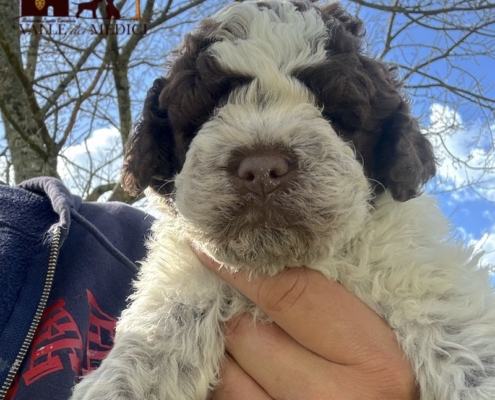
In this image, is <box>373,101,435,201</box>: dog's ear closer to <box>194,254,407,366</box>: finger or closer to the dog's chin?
the dog's chin

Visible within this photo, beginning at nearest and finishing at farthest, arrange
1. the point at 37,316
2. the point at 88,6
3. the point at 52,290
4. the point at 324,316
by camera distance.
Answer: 1. the point at 324,316
2. the point at 37,316
3. the point at 52,290
4. the point at 88,6

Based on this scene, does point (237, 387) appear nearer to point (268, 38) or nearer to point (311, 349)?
point (311, 349)

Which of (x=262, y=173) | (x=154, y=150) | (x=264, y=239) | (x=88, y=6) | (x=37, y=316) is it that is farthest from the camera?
(x=88, y=6)

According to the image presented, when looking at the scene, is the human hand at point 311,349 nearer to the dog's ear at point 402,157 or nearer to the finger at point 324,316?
the finger at point 324,316

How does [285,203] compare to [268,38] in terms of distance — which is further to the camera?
[268,38]

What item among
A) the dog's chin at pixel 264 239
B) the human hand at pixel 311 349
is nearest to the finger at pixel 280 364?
the human hand at pixel 311 349

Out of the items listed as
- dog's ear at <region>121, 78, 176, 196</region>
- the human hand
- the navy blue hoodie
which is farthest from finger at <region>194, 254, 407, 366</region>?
the navy blue hoodie

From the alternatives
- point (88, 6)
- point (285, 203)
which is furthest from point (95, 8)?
point (285, 203)
